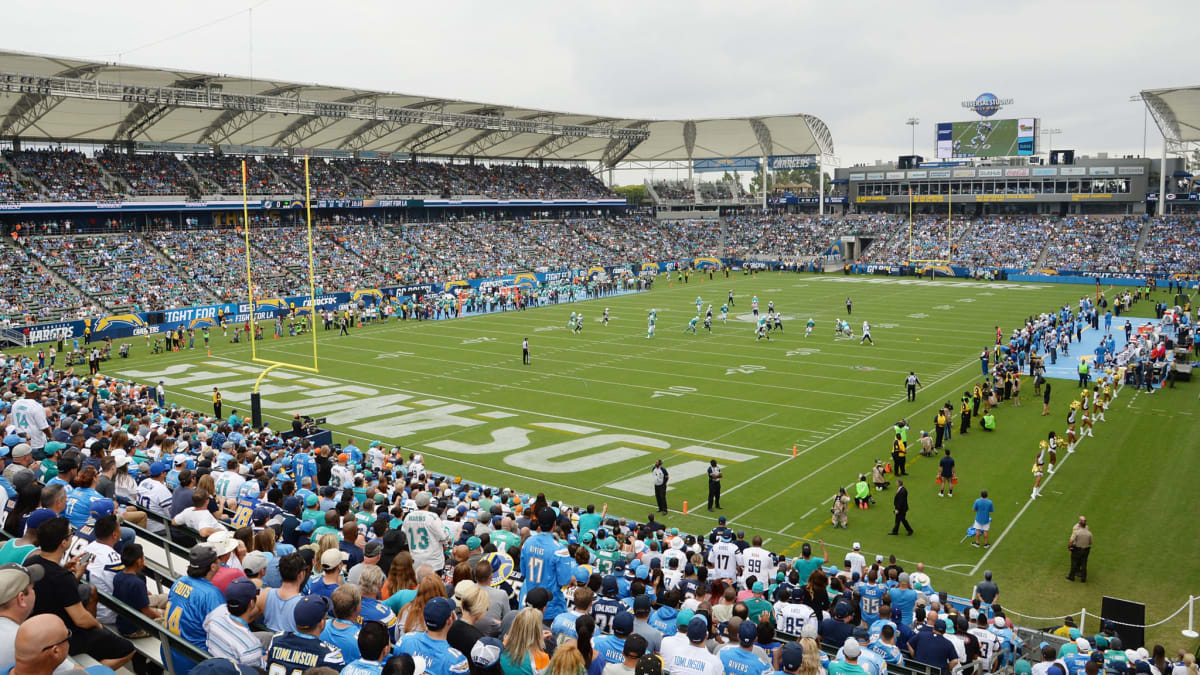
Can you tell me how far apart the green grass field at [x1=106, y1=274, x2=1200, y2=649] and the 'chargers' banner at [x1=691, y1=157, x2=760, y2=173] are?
46.5 meters

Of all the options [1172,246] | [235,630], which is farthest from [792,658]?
[1172,246]

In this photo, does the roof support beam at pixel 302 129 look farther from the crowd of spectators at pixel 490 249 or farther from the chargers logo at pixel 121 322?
the chargers logo at pixel 121 322

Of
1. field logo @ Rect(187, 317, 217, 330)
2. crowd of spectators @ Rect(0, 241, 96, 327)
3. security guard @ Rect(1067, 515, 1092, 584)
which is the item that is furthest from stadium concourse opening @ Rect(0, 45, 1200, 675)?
field logo @ Rect(187, 317, 217, 330)

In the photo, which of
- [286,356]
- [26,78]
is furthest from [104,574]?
[26,78]

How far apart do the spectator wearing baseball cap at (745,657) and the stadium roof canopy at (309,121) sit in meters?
44.9

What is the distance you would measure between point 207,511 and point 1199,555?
1511 cm

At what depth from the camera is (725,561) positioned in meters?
10.9

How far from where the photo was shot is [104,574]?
585 cm

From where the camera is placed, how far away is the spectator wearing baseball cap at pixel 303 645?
463 cm

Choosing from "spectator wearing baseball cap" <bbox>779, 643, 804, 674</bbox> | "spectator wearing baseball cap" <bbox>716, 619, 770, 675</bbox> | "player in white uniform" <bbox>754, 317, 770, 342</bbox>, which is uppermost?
"spectator wearing baseball cap" <bbox>779, 643, 804, 674</bbox>

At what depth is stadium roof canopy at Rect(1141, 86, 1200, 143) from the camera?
199 feet

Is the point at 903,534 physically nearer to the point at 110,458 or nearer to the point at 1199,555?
the point at 1199,555

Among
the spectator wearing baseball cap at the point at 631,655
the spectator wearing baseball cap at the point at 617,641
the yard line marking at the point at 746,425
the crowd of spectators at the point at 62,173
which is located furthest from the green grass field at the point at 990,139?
the spectator wearing baseball cap at the point at 631,655

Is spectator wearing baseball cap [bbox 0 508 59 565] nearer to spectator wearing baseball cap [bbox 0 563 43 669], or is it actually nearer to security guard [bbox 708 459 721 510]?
spectator wearing baseball cap [bbox 0 563 43 669]
